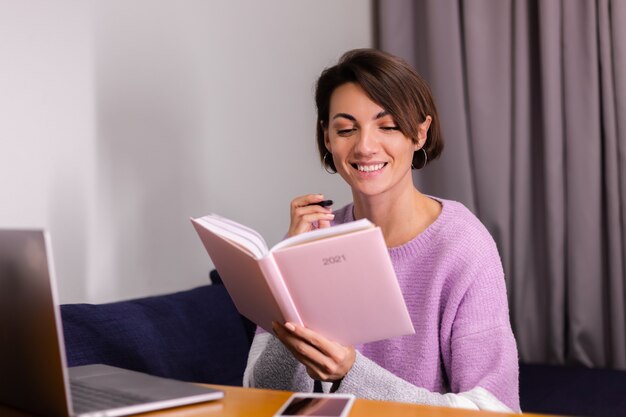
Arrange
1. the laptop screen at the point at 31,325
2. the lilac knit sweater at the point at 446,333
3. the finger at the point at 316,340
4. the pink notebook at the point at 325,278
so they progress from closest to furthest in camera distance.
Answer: the laptop screen at the point at 31,325, the pink notebook at the point at 325,278, the finger at the point at 316,340, the lilac knit sweater at the point at 446,333

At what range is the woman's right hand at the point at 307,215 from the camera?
1.59m

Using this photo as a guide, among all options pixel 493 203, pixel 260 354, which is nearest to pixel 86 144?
pixel 260 354

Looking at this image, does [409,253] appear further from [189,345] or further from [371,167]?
[189,345]

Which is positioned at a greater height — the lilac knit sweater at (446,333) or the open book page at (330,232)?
the open book page at (330,232)

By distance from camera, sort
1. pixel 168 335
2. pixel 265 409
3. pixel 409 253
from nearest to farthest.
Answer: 1. pixel 265 409
2. pixel 409 253
3. pixel 168 335

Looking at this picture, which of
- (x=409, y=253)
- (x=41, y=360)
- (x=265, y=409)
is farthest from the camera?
(x=409, y=253)

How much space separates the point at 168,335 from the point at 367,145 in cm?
62

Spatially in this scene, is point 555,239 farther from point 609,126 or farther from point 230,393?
point 230,393

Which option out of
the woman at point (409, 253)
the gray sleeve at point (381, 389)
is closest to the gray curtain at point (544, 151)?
the woman at point (409, 253)

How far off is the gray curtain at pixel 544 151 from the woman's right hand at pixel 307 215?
4.47 ft

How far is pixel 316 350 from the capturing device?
1.29m

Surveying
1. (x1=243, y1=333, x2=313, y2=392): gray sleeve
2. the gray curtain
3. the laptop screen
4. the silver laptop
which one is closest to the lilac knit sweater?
(x1=243, y1=333, x2=313, y2=392): gray sleeve

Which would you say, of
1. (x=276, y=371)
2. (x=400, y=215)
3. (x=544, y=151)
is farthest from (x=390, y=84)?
(x=544, y=151)

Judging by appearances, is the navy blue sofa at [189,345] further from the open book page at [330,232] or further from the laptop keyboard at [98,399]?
the open book page at [330,232]
